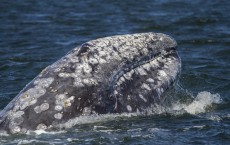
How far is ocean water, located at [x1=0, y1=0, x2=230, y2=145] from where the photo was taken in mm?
8688

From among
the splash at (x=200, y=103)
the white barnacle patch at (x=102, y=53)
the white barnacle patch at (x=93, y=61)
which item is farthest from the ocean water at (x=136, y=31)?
the white barnacle patch at (x=102, y=53)

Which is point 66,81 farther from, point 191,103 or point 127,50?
point 191,103

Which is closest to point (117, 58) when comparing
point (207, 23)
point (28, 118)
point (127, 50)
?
point (127, 50)

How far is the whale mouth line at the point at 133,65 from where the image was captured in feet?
28.7

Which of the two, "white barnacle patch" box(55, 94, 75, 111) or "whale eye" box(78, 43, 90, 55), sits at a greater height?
"whale eye" box(78, 43, 90, 55)

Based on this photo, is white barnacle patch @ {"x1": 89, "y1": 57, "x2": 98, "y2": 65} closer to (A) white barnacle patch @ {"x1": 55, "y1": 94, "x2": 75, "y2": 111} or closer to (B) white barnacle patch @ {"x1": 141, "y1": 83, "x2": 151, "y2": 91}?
(A) white barnacle patch @ {"x1": 55, "y1": 94, "x2": 75, "y2": 111}

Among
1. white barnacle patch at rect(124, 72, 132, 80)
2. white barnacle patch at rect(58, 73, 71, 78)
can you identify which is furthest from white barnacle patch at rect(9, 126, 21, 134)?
white barnacle patch at rect(124, 72, 132, 80)

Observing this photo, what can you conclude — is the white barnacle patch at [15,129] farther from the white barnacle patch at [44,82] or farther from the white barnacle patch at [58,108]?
the white barnacle patch at [44,82]

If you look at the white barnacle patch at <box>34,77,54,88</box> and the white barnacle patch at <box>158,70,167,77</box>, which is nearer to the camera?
the white barnacle patch at <box>34,77,54,88</box>

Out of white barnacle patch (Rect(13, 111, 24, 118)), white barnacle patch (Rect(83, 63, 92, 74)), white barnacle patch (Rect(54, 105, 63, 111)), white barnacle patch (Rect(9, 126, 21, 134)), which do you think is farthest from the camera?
white barnacle patch (Rect(83, 63, 92, 74))

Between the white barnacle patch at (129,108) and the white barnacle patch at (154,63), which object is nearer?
the white barnacle patch at (129,108)

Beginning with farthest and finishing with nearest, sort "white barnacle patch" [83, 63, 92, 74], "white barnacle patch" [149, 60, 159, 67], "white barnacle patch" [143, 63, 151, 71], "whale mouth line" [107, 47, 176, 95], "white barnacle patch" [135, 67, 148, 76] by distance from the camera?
"white barnacle patch" [149, 60, 159, 67], "white barnacle patch" [143, 63, 151, 71], "white barnacle patch" [135, 67, 148, 76], "whale mouth line" [107, 47, 176, 95], "white barnacle patch" [83, 63, 92, 74]

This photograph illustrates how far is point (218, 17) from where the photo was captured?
20.6 meters

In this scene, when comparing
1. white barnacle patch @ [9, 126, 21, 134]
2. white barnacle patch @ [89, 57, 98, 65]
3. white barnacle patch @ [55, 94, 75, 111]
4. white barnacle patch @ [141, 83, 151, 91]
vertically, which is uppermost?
white barnacle patch @ [89, 57, 98, 65]
